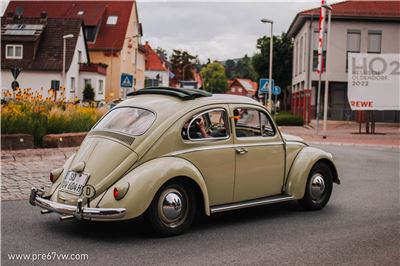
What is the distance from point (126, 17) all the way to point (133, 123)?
2376 inches

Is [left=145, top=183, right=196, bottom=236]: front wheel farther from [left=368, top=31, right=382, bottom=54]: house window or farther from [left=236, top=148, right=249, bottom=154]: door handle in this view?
[left=368, top=31, right=382, bottom=54]: house window

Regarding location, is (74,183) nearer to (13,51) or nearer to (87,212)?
(87,212)

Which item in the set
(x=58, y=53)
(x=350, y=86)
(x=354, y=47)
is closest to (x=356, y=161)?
(x=350, y=86)

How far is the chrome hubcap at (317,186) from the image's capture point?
8695mm

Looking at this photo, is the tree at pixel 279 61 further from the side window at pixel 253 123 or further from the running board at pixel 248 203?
the running board at pixel 248 203

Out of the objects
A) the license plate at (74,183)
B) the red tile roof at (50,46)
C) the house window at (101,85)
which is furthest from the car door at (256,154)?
the house window at (101,85)

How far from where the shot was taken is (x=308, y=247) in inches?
261

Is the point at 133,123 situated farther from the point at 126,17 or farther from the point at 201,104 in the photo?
the point at 126,17

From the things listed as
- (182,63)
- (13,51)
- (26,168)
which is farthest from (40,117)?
(182,63)

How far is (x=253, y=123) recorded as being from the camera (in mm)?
8359

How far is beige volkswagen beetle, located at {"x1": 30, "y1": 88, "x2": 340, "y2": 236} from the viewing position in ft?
22.0

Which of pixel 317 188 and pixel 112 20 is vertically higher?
pixel 112 20

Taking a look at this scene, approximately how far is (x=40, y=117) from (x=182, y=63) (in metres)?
112

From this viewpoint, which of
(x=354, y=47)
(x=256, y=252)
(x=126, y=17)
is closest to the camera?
(x=256, y=252)
